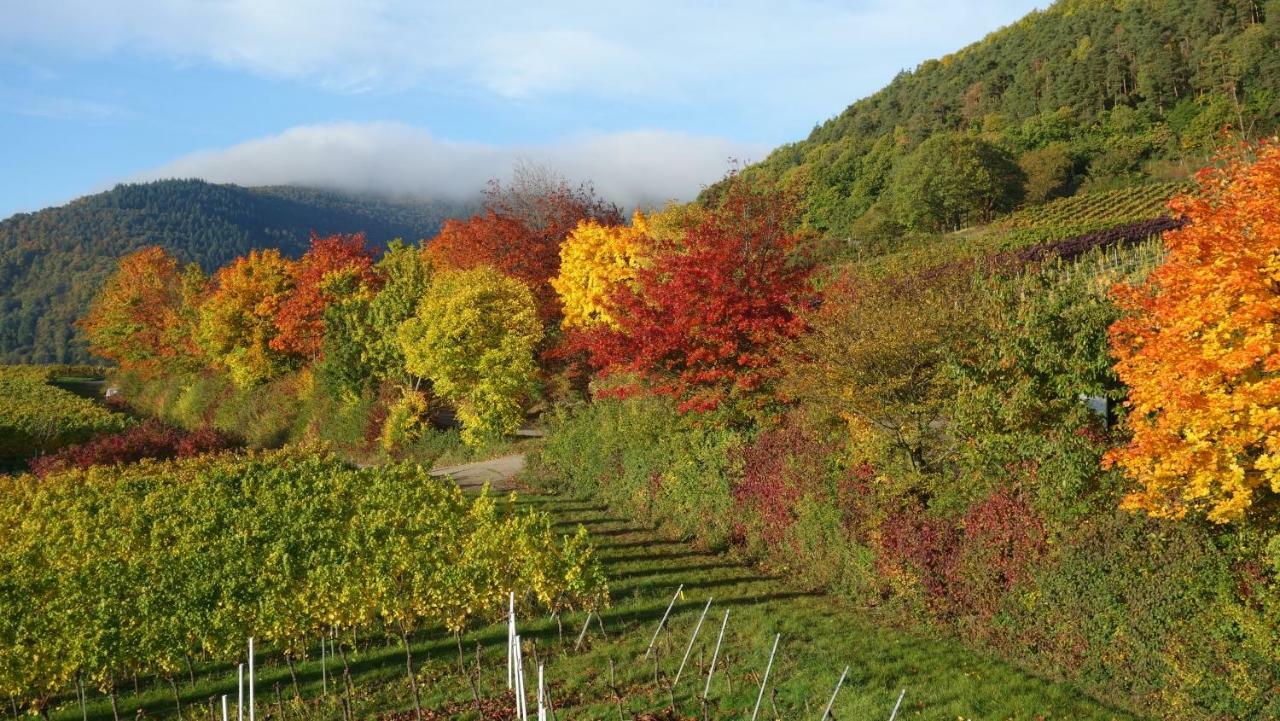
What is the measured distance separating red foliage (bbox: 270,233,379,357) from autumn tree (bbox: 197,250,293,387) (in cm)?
97

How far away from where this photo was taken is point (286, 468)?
71.1 feet

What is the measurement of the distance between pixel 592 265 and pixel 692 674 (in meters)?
23.1

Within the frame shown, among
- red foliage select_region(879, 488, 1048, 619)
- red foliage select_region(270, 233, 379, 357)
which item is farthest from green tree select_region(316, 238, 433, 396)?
red foliage select_region(879, 488, 1048, 619)

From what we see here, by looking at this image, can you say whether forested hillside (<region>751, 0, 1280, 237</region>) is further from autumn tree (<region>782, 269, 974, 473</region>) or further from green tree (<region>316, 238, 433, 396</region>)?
autumn tree (<region>782, 269, 974, 473</region>)

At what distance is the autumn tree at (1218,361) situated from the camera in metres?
8.52

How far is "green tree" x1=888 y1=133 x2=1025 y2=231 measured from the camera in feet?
231

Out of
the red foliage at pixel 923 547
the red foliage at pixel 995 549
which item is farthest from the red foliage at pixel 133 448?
the red foliage at pixel 995 549

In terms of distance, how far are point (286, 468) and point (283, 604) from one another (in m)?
9.92

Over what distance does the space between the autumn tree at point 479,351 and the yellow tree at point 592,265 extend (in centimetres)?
237

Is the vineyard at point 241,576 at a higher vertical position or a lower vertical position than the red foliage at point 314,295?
lower

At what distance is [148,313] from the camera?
56.8 m

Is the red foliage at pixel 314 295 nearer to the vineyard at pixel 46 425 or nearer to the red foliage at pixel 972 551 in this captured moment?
the vineyard at pixel 46 425

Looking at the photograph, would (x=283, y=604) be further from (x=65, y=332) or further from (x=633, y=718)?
(x=65, y=332)

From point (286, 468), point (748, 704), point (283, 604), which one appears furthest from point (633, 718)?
point (286, 468)
